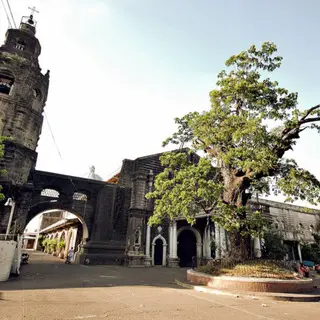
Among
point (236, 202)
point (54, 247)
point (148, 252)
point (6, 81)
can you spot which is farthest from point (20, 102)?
point (54, 247)

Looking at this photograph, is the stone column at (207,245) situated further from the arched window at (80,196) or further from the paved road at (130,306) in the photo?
the paved road at (130,306)

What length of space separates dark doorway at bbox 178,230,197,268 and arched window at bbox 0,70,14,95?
62.6 feet

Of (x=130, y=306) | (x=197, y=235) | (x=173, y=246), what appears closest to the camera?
(x=130, y=306)

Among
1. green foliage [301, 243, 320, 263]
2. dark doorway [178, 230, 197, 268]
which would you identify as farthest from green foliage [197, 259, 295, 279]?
green foliage [301, 243, 320, 263]

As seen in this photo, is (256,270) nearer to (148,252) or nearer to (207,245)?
(148,252)

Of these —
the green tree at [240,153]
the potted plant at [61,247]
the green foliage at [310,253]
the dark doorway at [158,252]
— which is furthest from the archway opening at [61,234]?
the green foliage at [310,253]

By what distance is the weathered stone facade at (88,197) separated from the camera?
17.0 m

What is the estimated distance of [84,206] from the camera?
20.0m

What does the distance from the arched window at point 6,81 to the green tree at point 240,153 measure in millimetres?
14529

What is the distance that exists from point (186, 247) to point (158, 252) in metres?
2.90

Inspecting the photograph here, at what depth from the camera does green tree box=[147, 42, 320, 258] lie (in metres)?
9.53

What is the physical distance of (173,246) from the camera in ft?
67.6

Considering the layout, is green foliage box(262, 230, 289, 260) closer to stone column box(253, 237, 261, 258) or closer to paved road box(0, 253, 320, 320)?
stone column box(253, 237, 261, 258)

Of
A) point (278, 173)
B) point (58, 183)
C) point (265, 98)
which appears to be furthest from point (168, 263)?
point (265, 98)
